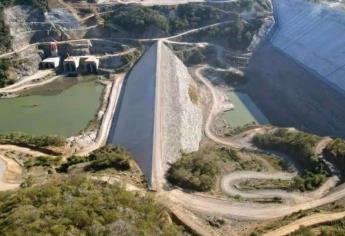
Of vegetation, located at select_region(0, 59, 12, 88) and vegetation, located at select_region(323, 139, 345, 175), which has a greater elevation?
vegetation, located at select_region(323, 139, 345, 175)

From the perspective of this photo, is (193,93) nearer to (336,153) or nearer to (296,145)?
(296,145)

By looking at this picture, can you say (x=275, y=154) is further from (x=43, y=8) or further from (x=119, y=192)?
(x=43, y=8)

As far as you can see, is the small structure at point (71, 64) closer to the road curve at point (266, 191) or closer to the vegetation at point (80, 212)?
the road curve at point (266, 191)

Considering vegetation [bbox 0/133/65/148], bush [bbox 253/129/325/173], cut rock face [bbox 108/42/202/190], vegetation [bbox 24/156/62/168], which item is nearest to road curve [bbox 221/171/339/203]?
bush [bbox 253/129/325/173]

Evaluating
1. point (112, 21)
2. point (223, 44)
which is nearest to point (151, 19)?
point (112, 21)

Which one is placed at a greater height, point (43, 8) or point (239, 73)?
point (43, 8)

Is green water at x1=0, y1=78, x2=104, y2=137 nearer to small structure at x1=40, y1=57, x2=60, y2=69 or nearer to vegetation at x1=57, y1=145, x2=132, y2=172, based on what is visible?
small structure at x1=40, y1=57, x2=60, y2=69
